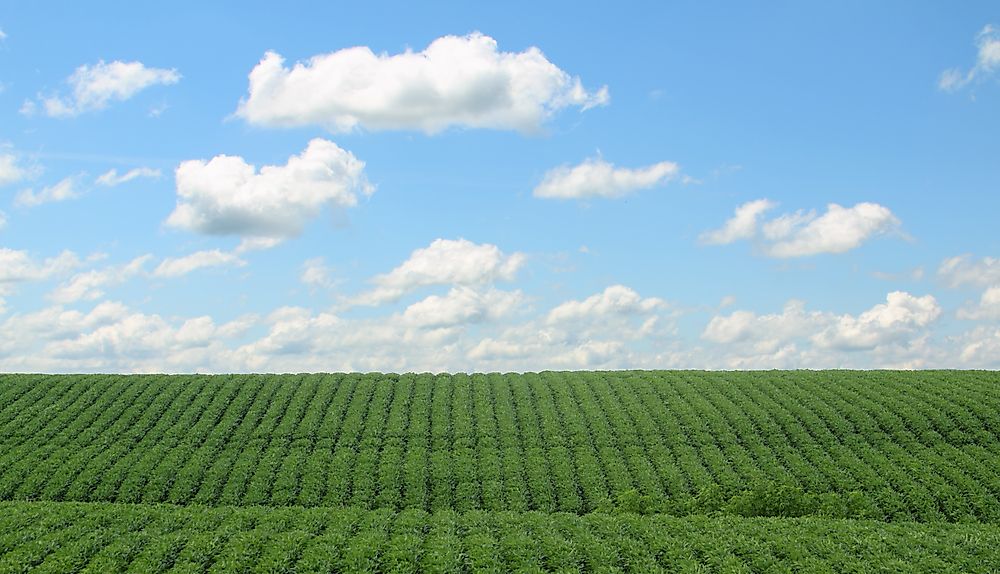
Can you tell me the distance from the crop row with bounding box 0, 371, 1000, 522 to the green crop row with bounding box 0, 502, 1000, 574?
4477 mm

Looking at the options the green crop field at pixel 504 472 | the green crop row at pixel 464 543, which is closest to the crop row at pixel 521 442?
the green crop field at pixel 504 472

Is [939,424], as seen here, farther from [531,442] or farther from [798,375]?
[531,442]

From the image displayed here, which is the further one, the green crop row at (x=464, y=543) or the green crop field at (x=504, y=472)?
the green crop field at (x=504, y=472)

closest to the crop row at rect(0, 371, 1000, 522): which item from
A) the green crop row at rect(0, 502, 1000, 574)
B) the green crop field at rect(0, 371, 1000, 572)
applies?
the green crop field at rect(0, 371, 1000, 572)

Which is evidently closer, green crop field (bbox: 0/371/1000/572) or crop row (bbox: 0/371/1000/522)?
green crop field (bbox: 0/371/1000/572)

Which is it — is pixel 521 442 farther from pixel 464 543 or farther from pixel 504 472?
pixel 464 543

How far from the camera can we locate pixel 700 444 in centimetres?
3509

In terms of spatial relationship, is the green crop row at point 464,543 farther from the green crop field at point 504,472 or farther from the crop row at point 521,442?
the crop row at point 521,442

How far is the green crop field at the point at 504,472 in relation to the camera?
22094 millimetres

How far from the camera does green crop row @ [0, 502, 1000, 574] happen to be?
834 inches

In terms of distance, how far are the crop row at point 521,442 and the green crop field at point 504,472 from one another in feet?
0.44

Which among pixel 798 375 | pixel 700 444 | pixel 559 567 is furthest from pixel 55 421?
pixel 798 375

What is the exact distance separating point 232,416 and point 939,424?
36.4 m

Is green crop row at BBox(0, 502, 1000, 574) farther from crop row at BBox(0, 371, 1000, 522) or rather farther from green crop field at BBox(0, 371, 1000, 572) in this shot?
crop row at BBox(0, 371, 1000, 522)
